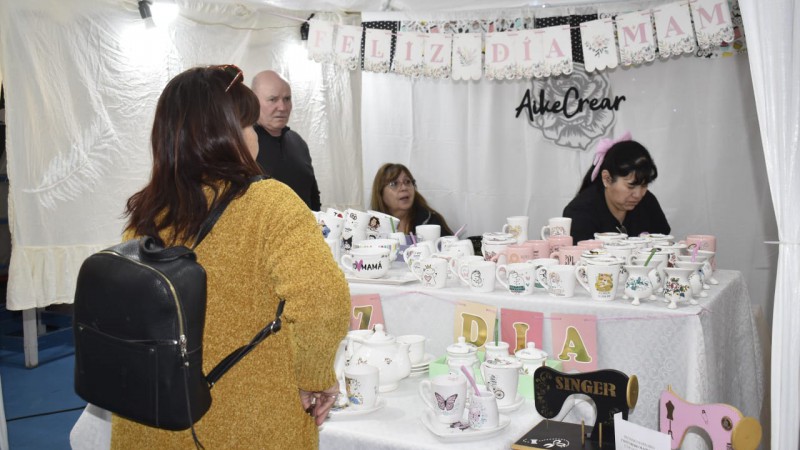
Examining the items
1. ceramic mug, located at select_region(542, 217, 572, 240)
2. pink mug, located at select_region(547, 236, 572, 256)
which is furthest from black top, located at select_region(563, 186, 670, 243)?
pink mug, located at select_region(547, 236, 572, 256)

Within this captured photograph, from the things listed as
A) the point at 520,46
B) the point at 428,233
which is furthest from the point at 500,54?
the point at 428,233

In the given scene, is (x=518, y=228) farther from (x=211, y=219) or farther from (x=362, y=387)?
(x=211, y=219)

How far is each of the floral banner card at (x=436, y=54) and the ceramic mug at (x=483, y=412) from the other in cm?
233

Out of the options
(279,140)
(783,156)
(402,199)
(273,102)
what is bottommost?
(783,156)

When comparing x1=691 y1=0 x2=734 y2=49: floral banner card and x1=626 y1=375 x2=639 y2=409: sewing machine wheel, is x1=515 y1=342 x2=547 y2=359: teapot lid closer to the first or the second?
x1=626 y1=375 x2=639 y2=409: sewing machine wheel

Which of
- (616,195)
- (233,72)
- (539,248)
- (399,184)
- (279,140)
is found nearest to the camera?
(233,72)

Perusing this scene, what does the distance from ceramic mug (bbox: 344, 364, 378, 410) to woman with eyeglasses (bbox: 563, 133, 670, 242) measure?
163cm

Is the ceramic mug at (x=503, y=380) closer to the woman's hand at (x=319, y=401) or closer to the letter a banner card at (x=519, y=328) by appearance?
the letter a banner card at (x=519, y=328)

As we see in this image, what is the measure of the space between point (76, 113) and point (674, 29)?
2979mm

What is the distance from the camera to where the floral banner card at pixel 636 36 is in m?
3.24

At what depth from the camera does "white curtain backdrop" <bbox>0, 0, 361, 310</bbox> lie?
3611 millimetres

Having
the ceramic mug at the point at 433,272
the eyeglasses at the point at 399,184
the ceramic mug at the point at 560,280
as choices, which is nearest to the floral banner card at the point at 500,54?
the eyeglasses at the point at 399,184

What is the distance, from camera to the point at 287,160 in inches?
153

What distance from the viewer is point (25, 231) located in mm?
3686
